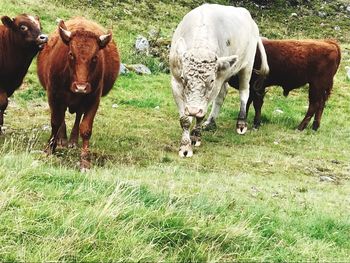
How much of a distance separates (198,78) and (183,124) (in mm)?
1065

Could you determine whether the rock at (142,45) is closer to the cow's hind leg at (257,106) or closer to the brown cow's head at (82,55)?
the cow's hind leg at (257,106)

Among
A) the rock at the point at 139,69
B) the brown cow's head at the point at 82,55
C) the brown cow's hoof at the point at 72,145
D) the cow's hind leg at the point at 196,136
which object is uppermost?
the brown cow's head at the point at 82,55

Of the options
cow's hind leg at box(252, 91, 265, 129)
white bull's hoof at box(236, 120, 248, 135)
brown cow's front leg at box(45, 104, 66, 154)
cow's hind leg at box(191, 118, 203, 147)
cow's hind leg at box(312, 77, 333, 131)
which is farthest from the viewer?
cow's hind leg at box(312, 77, 333, 131)

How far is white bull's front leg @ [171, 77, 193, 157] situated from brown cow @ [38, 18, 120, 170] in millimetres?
1917

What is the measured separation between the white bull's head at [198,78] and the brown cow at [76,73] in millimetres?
1578

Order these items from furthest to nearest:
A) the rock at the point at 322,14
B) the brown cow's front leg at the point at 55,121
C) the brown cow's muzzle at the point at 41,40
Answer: the rock at the point at 322,14 < the brown cow's muzzle at the point at 41,40 < the brown cow's front leg at the point at 55,121

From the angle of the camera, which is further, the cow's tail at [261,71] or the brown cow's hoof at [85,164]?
the cow's tail at [261,71]

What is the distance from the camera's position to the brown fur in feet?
51.7

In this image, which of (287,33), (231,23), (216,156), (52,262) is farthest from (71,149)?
(287,33)

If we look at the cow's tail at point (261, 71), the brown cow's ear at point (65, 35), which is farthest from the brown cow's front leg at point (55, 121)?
the cow's tail at point (261, 71)

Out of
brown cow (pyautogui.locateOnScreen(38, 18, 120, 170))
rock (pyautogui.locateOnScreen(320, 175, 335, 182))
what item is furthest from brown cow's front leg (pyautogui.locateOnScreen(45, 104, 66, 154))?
rock (pyautogui.locateOnScreen(320, 175, 335, 182))

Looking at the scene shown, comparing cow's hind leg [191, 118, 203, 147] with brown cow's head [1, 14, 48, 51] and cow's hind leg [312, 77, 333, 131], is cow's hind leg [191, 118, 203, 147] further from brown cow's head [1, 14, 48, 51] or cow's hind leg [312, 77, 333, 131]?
cow's hind leg [312, 77, 333, 131]

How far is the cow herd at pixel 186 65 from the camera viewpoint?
30.8ft

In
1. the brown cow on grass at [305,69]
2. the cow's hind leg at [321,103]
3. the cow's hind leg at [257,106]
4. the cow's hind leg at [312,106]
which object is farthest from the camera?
the brown cow on grass at [305,69]
